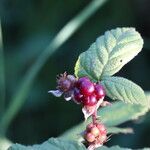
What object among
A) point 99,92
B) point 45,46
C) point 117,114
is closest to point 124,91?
point 99,92

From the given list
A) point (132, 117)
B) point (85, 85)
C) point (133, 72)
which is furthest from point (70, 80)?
point (133, 72)

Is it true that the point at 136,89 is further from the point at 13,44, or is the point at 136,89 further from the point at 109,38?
the point at 13,44

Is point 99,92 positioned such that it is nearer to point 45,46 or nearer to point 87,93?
point 87,93

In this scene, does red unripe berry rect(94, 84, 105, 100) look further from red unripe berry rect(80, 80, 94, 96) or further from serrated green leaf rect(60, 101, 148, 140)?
serrated green leaf rect(60, 101, 148, 140)

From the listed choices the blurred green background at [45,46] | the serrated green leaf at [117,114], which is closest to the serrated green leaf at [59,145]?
the serrated green leaf at [117,114]

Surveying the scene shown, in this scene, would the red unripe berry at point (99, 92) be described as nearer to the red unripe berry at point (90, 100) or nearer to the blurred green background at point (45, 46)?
the red unripe berry at point (90, 100)
